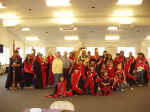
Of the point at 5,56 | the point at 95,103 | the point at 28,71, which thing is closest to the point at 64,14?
the point at 28,71

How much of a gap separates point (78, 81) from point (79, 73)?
239mm

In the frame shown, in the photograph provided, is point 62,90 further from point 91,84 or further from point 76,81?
point 91,84

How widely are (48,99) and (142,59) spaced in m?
4.01

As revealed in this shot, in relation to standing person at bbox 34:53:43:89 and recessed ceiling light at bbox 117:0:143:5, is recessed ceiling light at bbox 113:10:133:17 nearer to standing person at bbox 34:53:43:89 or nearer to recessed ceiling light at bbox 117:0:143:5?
recessed ceiling light at bbox 117:0:143:5

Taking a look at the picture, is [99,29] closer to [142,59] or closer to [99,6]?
[99,6]

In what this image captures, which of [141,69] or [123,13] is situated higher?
[123,13]

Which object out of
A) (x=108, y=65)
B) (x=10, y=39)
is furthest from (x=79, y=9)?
(x=10, y=39)

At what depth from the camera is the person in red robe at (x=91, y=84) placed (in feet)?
14.4

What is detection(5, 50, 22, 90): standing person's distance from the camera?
5141mm

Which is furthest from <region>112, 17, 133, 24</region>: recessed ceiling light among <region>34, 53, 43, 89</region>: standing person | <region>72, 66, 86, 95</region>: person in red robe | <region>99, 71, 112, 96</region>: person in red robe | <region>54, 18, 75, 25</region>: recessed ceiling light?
<region>34, 53, 43, 89</region>: standing person

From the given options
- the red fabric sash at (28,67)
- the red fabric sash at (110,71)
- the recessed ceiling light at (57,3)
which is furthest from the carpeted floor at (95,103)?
the recessed ceiling light at (57,3)

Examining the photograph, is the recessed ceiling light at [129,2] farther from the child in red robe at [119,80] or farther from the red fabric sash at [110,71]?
the red fabric sash at [110,71]

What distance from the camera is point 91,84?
14.4 ft

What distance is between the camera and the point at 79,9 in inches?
273
